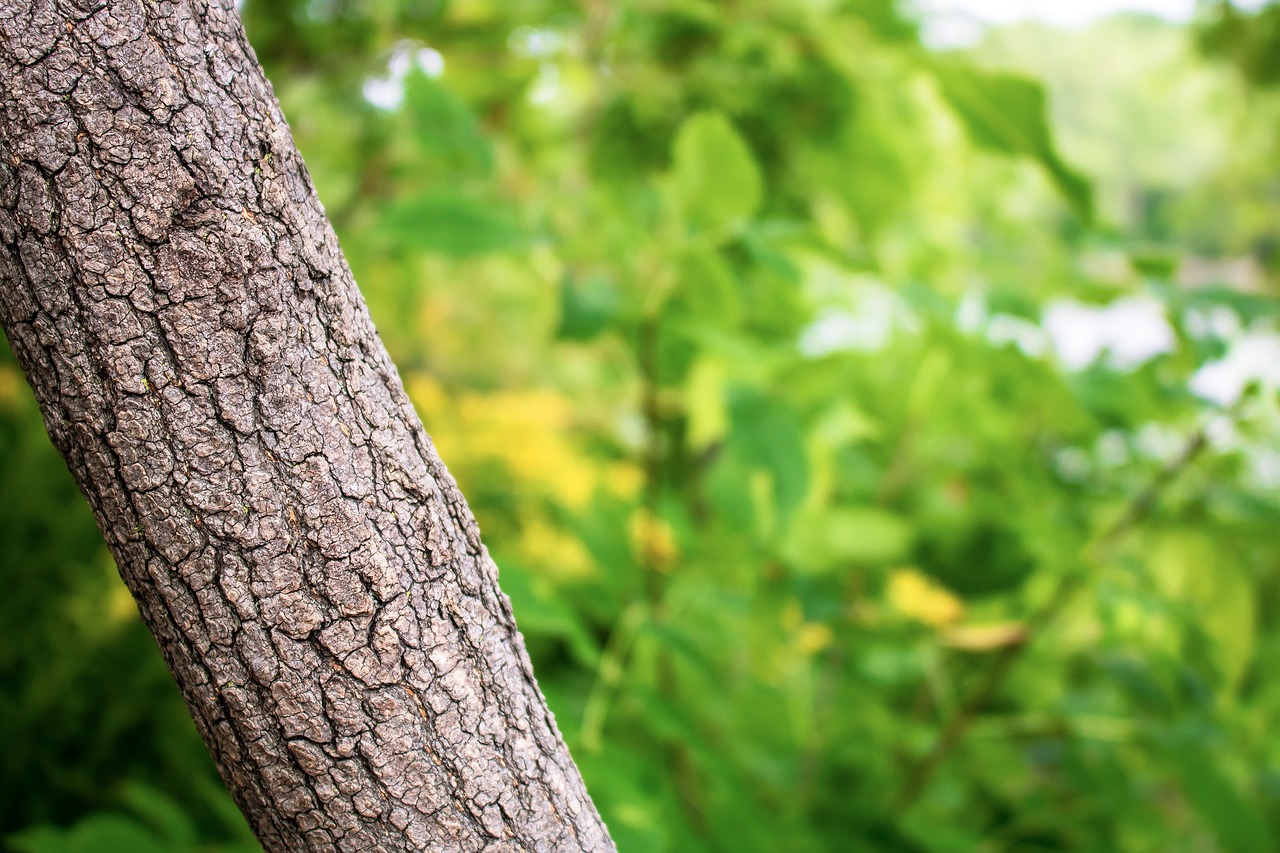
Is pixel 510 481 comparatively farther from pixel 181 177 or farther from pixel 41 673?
pixel 181 177

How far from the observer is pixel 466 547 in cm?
50

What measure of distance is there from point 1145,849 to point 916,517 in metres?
0.81

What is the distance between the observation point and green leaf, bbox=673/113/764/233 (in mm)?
938

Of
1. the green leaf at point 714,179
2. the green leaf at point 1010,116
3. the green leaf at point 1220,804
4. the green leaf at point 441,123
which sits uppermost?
the green leaf at point 1010,116

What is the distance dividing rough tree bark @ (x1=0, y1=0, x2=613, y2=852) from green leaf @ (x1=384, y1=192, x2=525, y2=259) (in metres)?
0.46

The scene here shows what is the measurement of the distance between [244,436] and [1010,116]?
72cm

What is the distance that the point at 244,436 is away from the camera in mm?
433

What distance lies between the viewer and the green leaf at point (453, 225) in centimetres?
92

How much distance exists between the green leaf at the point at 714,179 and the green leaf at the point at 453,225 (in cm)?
20

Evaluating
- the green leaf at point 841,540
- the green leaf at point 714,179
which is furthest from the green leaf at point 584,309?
the green leaf at point 841,540

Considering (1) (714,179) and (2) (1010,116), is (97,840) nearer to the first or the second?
(1) (714,179)

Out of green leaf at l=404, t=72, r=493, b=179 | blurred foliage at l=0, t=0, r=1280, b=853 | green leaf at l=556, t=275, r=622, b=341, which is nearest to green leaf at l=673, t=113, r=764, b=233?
blurred foliage at l=0, t=0, r=1280, b=853

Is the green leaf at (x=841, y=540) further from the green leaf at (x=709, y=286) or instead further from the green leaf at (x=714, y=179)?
the green leaf at (x=714, y=179)

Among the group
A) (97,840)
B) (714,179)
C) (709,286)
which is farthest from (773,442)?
(97,840)
